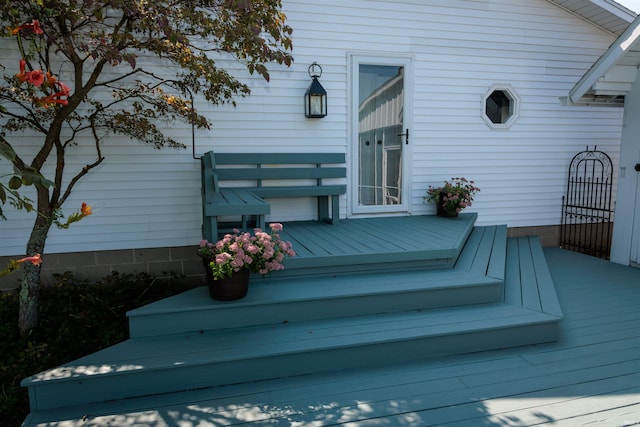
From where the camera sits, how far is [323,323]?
2.87 m

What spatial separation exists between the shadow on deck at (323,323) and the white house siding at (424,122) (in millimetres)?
1530

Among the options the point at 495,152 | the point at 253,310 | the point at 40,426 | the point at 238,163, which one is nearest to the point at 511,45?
the point at 495,152

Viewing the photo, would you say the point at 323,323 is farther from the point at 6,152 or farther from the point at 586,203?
the point at 586,203

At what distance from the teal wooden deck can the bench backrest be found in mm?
1736

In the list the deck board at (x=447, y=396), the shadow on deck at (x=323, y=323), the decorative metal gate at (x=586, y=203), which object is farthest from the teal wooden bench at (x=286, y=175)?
the decorative metal gate at (x=586, y=203)

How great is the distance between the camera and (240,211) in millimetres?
2959

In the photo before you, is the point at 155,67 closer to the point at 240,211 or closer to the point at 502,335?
the point at 240,211

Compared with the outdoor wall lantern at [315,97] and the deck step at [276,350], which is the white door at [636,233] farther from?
the outdoor wall lantern at [315,97]

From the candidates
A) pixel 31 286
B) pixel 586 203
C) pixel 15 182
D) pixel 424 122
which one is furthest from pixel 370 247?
pixel 586 203

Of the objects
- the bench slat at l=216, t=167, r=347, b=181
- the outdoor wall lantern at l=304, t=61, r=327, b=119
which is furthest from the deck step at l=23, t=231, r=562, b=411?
the outdoor wall lantern at l=304, t=61, r=327, b=119

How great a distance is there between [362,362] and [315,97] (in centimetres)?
298

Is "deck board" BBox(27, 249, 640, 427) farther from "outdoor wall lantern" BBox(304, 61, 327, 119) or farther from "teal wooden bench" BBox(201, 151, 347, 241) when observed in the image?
"outdoor wall lantern" BBox(304, 61, 327, 119)

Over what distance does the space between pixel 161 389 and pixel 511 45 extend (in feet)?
17.8

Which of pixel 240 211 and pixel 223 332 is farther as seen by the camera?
pixel 240 211
